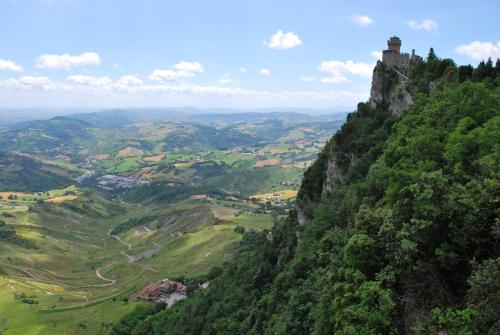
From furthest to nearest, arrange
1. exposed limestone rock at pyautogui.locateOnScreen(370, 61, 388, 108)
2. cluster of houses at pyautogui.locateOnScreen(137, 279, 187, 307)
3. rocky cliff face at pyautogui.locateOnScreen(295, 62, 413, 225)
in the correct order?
cluster of houses at pyautogui.locateOnScreen(137, 279, 187, 307), exposed limestone rock at pyautogui.locateOnScreen(370, 61, 388, 108), rocky cliff face at pyautogui.locateOnScreen(295, 62, 413, 225)

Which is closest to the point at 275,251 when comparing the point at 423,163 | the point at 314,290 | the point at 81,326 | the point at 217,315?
the point at 217,315

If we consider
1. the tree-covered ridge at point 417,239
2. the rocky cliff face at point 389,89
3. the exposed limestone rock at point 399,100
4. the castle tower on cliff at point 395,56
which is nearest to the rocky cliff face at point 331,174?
the tree-covered ridge at point 417,239

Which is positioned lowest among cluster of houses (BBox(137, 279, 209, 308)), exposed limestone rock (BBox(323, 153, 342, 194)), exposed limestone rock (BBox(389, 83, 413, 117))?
cluster of houses (BBox(137, 279, 209, 308))

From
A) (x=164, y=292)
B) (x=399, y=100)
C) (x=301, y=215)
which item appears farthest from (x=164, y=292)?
(x=399, y=100)

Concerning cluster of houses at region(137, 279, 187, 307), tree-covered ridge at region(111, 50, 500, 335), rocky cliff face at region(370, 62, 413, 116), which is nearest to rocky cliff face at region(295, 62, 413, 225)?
rocky cliff face at region(370, 62, 413, 116)

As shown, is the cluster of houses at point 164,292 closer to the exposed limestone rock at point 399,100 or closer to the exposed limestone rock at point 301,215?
the exposed limestone rock at point 301,215

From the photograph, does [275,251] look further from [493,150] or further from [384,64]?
[493,150]

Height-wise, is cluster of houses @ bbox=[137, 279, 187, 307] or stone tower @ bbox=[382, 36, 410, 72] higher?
stone tower @ bbox=[382, 36, 410, 72]

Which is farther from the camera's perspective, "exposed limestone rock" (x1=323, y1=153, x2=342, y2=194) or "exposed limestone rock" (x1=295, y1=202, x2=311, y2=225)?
"exposed limestone rock" (x1=295, y1=202, x2=311, y2=225)

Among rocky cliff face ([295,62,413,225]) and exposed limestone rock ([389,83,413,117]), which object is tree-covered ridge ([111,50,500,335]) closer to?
exposed limestone rock ([389,83,413,117])
